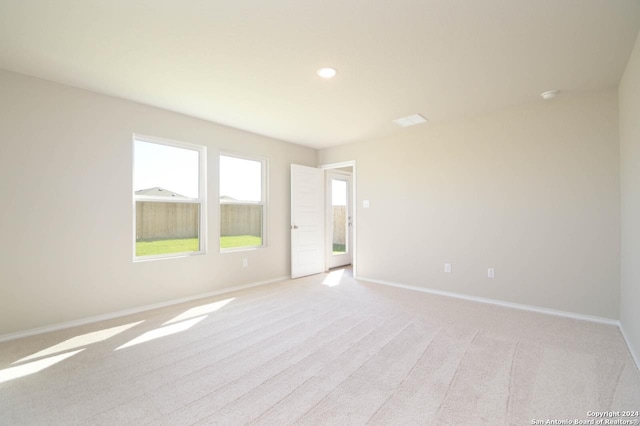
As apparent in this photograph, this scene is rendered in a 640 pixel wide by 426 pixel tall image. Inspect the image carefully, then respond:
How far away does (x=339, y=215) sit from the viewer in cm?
656

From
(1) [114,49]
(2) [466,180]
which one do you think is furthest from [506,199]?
(1) [114,49]

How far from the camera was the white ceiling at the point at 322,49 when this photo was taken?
1899 mm

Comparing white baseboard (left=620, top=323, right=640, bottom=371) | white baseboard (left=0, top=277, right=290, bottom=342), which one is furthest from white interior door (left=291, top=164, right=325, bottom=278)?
white baseboard (left=620, top=323, right=640, bottom=371)

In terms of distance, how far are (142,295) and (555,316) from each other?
15.4 feet

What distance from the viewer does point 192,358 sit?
231 cm

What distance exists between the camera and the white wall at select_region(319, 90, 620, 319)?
308cm

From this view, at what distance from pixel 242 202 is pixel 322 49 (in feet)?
9.32

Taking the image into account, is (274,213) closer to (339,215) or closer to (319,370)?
(339,215)

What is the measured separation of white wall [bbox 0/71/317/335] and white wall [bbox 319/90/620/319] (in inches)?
125

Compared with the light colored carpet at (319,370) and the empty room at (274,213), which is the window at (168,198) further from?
the light colored carpet at (319,370)

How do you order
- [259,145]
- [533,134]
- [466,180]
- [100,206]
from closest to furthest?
[100,206] → [533,134] → [466,180] → [259,145]

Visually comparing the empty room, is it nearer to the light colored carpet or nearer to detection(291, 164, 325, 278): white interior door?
the light colored carpet

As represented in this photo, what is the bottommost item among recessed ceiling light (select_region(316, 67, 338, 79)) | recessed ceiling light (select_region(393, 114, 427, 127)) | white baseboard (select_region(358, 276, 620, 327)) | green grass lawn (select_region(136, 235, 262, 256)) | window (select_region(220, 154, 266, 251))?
white baseboard (select_region(358, 276, 620, 327))

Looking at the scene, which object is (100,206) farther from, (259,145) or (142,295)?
(259,145)
